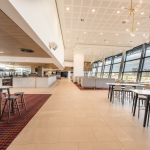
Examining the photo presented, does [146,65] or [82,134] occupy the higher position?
[146,65]

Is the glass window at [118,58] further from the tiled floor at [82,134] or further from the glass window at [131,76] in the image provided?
the tiled floor at [82,134]

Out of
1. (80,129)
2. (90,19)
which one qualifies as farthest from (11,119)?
(90,19)

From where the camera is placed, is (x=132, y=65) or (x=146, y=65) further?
(x=132, y=65)

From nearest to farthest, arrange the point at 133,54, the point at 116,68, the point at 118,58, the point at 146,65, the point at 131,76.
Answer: the point at 146,65
the point at 131,76
the point at 133,54
the point at 116,68
the point at 118,58

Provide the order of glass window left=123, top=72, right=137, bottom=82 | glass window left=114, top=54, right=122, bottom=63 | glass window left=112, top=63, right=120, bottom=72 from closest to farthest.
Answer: glass window left=123, top=72, right=137, bottom=82 < glass window left=112, top=63, right=120, bottom=72 < glass window left=114, top=54, right=122, bottom=63

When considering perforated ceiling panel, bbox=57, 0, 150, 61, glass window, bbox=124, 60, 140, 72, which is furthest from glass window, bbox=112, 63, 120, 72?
perforated ceiling panel, bbox=57, 0, 150, 61

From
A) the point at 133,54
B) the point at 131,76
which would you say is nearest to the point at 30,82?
the point at 131,76

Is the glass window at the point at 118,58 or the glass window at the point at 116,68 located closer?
the glass window at the point at 116,68

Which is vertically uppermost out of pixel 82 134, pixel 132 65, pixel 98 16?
pixel 98 16

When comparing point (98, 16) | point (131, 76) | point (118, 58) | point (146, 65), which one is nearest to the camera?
point (98, 16)

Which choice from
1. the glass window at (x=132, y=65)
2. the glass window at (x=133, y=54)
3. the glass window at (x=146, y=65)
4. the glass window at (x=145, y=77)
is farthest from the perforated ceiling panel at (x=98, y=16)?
the glass window at (x=145, y=77)

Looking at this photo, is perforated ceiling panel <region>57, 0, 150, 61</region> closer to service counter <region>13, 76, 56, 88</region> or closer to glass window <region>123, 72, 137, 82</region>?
glass window <region>123, 72, 137, 82</region>

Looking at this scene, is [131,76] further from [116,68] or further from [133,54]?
[116,68]

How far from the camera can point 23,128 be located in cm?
→ 232
